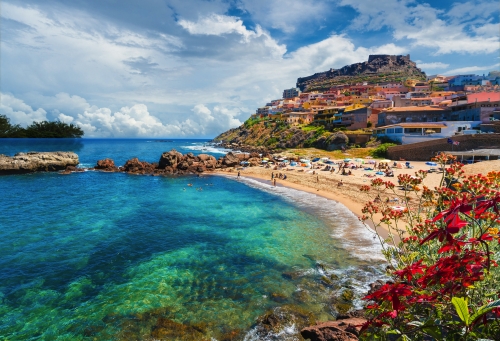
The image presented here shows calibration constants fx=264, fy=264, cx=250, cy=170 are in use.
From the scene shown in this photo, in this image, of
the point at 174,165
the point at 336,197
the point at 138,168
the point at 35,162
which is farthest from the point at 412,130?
the point at 35,162

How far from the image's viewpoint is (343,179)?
40.0 metres

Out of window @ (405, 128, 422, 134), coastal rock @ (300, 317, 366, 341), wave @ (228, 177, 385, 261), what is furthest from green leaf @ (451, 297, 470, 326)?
window @ (405, 128, 422, 134)

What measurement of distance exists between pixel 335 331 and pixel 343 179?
33.0 m

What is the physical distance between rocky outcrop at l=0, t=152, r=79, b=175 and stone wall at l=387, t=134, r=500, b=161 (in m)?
69.1

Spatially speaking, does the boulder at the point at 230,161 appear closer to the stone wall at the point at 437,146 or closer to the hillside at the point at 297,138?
the hillside at the point at 297,138

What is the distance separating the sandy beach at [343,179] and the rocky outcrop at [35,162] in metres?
33.7

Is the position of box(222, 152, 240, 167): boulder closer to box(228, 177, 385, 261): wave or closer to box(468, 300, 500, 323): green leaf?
box(228, 177, 385, 261): wave

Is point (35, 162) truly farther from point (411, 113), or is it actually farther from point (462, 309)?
point (411, 113)

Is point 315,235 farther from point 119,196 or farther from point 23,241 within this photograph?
point 119,196

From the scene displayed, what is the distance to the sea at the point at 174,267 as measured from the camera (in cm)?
1148

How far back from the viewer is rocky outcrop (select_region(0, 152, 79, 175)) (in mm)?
50500

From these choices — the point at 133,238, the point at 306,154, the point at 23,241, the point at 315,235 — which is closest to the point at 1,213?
the point at 23,241

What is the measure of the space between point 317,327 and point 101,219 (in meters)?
23.2

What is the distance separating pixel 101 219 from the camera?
84.5ft
